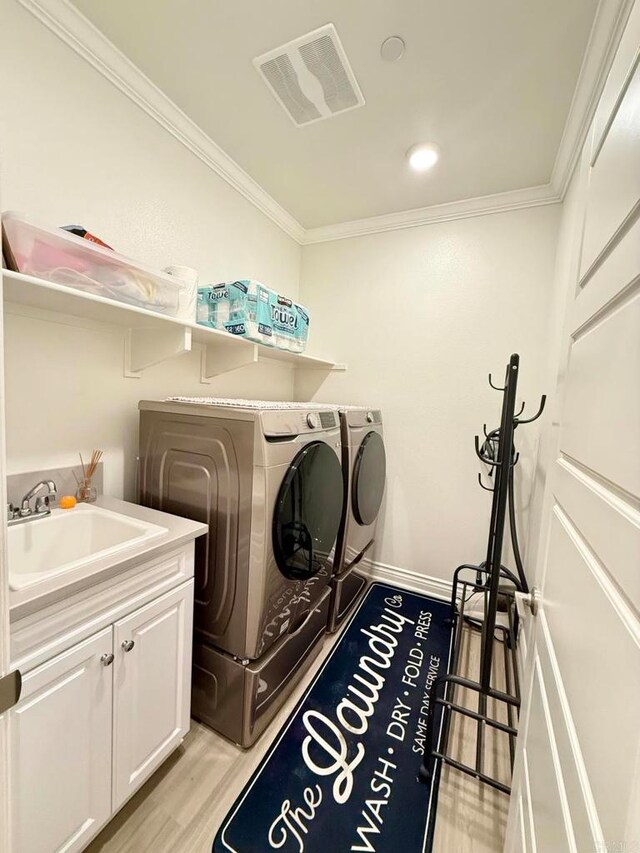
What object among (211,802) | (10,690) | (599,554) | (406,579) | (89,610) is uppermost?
(599,554)

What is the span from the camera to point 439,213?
2402mm

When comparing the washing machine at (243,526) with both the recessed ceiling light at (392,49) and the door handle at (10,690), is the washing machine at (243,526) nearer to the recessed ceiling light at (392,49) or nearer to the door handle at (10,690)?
the door handle at (10,690)

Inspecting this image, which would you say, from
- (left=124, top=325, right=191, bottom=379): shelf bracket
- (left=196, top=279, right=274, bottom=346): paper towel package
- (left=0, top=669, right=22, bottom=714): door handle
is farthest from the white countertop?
(left=196, top=279, right=274, bottom=346): paper towel package

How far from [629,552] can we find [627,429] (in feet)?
0.53

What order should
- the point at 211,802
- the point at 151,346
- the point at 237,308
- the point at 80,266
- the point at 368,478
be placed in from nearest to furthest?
the point at 80,266, the point at 211,802, the point at 151,346, the point at 237,308, the point at 368,478

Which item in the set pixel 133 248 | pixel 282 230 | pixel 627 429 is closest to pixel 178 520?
pixel 133 248

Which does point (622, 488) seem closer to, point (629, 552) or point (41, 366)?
point (629, 552)

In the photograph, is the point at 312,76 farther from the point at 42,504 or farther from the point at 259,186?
the point at 42,504

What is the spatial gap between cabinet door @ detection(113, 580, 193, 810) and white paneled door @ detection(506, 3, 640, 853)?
3.63 feet

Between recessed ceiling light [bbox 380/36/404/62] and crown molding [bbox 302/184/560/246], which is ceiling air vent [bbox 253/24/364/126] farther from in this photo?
crown molding [bbox 302/184/560/246]

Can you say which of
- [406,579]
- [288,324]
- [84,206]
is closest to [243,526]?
[288,324]

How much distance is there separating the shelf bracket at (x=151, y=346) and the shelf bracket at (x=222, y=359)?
0.38 m

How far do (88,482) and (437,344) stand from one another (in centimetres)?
223

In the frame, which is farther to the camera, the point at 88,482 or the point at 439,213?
the point at 439,213
